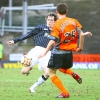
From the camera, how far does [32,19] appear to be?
27906 mm

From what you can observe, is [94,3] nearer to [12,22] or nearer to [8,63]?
[12,22]

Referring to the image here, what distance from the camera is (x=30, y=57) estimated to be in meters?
10.8

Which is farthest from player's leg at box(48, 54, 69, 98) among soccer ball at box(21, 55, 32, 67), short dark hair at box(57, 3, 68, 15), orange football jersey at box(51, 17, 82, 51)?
soccer ball at box(21, 55, 32, 67)

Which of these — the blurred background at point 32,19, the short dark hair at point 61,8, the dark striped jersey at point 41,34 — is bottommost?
the blurred background at point 32,19

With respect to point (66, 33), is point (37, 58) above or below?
below

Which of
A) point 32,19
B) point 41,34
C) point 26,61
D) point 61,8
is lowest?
point 32,19

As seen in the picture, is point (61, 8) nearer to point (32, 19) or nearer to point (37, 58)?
point (37, 58)

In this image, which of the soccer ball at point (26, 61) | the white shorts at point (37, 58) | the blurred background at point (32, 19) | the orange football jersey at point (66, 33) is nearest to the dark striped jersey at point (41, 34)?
the white shorts at point (37, 58)

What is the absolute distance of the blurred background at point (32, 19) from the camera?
27828 mm

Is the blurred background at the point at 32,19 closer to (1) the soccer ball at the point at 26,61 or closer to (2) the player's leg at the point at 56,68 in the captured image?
(1) the soccer ball at the point at 26,61

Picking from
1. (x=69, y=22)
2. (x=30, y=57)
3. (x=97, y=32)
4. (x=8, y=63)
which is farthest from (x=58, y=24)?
(x=97, y=32)

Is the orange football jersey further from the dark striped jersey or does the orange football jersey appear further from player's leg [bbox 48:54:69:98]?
the dark striped jersey

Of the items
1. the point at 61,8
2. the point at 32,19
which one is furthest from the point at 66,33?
the point at 32,19

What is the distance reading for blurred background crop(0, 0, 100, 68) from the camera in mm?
27828
